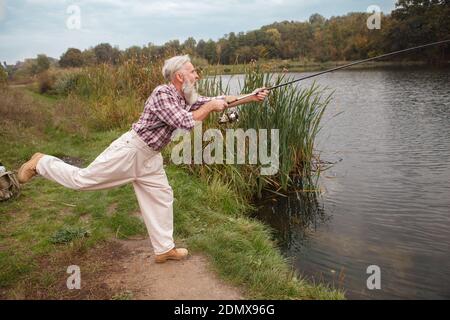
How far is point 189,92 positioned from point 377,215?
404cm

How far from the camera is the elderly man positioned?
338 cm

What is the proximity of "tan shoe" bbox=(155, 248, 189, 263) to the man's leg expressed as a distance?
0.14 ft

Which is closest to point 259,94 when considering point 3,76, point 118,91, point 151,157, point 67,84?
point 151,157

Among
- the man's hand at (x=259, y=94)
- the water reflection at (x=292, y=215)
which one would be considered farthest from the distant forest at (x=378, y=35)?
the man's hand at (x=259, y=94)

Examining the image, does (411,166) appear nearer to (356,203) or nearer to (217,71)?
(356,203)

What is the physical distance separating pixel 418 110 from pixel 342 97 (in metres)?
4.88

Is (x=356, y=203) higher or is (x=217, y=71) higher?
(x=217, y=71)

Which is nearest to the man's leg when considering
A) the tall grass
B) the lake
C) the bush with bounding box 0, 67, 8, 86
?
the lake

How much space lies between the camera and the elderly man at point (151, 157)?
338cm

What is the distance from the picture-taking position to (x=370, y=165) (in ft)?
28.5

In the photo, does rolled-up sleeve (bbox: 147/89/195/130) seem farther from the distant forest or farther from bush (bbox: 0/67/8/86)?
the distant forest

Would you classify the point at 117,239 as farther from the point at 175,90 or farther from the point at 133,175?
the point at 175,90

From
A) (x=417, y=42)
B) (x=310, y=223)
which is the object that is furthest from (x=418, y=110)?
(x=417, y=42)

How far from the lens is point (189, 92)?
3553 mm
